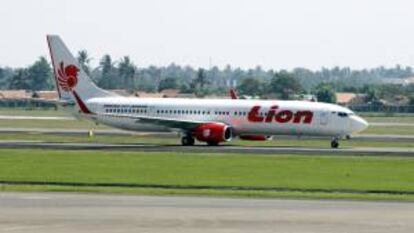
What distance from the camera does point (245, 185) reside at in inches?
1820

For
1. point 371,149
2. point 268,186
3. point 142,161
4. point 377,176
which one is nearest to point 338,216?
point 268,186

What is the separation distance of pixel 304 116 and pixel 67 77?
18484 mm

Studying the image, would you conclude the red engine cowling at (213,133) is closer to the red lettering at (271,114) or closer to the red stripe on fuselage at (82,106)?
the red lettering at (271,114)

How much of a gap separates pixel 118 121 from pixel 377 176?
36652 millimetres

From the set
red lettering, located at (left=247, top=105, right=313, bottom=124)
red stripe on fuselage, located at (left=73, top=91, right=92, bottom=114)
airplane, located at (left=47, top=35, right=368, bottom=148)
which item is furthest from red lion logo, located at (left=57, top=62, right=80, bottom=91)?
red lettering, located at (left=247, top=105, right=313, bottom=124)

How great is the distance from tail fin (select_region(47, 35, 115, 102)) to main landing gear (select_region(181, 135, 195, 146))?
9.52m

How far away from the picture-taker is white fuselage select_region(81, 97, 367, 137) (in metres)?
80.2

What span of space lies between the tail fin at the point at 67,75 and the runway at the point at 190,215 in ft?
156

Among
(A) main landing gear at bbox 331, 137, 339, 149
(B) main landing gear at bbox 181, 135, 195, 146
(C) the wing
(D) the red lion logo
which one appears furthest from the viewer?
(D) the red lion logo

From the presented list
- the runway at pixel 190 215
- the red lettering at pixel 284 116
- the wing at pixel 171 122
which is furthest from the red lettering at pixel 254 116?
the runway at pixel 190 215

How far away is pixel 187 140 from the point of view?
268 ft

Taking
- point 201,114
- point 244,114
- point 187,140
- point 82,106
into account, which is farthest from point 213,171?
point 82,106

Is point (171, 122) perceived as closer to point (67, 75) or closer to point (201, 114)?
point (201, 114)

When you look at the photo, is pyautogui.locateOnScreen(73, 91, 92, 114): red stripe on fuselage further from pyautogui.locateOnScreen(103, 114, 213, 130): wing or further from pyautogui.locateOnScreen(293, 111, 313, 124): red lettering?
pyautogui.locateOnScreen(293, 111, 313, 124): red lettering
